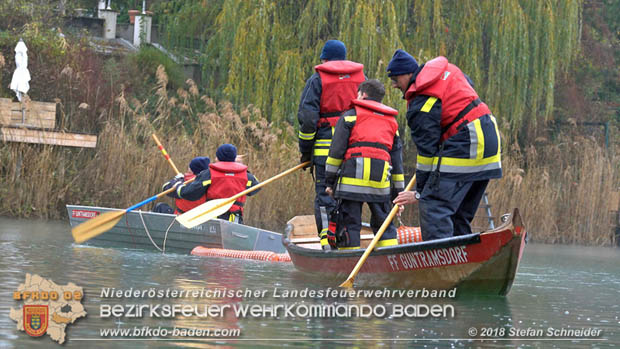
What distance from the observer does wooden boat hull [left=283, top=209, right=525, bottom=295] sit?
20.8 ft

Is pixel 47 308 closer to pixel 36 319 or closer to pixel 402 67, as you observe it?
pixel 36 319

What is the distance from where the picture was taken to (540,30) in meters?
17.2

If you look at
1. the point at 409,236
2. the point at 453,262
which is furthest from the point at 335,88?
the point at 453,262

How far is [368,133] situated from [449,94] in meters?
0.84

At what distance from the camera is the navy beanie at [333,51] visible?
8.62m

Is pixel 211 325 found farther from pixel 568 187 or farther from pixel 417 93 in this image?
pixel 568 187

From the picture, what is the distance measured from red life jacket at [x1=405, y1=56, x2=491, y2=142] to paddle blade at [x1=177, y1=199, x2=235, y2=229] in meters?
3.33

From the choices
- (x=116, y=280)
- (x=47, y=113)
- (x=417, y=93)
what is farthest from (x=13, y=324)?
(x=47, y=113)

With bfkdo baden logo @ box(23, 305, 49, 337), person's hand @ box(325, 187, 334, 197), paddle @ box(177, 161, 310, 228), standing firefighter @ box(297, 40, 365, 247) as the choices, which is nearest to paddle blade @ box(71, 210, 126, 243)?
paddle @ box(177, 161, 310, 228)

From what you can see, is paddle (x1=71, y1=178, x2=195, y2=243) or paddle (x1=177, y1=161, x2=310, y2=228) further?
paddle (x1=71, y1=178, x2=195, y2=243)

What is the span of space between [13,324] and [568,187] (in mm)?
12830

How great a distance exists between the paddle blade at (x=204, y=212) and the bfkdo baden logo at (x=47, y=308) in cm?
294

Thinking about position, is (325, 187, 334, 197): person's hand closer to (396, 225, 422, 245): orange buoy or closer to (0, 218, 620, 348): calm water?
(0, 218, 620, 348): calm water

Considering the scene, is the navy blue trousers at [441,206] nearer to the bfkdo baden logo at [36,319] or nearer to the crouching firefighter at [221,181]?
the bfkdo baden logo at [36,319]
